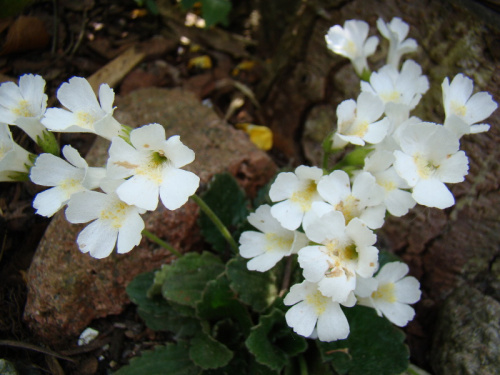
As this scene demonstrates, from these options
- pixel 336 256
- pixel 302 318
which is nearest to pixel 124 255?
pixel 302 318

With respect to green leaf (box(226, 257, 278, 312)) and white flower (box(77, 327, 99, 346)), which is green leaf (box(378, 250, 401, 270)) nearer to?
green leaf (box(226, 257, 278, 312))

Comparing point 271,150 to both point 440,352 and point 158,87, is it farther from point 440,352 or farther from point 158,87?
point 440,352

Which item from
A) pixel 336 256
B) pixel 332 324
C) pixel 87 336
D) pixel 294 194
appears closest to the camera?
pixel 336 256

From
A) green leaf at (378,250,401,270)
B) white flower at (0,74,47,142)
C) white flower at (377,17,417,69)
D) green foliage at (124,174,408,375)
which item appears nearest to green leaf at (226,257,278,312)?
green foliage at (124,174,408,375)

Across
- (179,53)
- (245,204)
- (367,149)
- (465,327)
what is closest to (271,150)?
(245,204)

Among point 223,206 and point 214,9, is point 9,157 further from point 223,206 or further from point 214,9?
point 214,9
